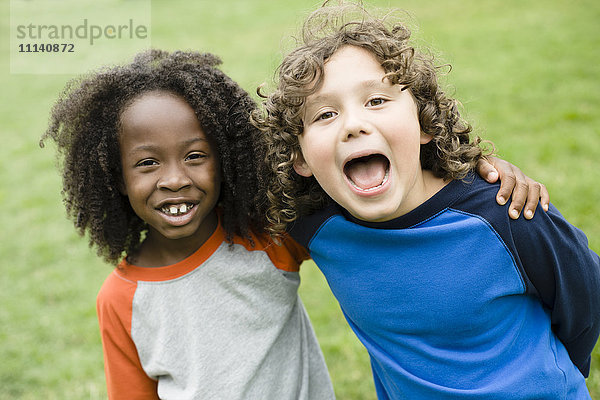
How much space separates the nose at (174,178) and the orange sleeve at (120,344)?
43 cm

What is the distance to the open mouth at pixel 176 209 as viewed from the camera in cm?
204

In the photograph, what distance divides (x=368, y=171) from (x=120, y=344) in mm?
1116

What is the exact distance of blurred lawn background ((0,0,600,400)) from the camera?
12.7 feet

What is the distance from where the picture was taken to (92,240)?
2.33 m

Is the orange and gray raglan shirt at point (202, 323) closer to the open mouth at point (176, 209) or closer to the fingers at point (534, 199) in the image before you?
the open mouth at point (176, 209)

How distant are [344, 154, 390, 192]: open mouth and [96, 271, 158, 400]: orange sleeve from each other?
0.92m

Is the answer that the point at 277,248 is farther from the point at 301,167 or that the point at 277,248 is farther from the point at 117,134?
the point at 117,134

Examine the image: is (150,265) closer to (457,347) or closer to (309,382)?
(309,382)

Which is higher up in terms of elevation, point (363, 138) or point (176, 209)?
point (363, 138)

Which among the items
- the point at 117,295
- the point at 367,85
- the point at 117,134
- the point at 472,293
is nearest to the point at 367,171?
the point at 367,85

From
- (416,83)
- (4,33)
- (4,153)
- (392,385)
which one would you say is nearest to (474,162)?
(416,83)

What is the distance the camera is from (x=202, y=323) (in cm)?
216

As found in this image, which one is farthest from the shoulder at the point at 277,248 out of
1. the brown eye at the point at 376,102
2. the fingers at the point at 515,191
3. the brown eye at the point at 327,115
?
the fingers at the point at 515,191

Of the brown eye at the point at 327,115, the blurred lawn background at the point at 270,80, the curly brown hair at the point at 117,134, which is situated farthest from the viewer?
the blurred lawn background at the point at 270,80
